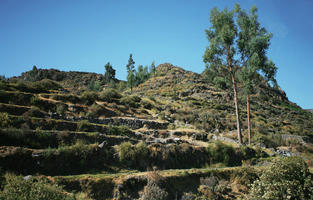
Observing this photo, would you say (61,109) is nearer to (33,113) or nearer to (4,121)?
(33,113)

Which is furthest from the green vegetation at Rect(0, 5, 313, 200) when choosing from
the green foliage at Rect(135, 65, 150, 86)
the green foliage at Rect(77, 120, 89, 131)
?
the green foliage at Rect(135, 65, 150, 86)

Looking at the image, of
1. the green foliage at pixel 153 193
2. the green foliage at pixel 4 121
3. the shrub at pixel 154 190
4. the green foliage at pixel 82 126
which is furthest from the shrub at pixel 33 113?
the green foliage at pixel 153 193

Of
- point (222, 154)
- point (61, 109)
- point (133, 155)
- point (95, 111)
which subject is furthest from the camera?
point (95, 111)

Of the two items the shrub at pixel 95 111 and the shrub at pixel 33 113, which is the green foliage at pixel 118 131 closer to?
the shrub at pixel 95 111

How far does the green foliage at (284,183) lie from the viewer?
10.5m

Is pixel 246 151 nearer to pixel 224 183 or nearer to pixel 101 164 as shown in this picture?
pixel 224 183

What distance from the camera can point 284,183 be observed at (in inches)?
424

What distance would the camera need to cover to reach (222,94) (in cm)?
7150

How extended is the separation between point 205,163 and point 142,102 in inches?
825

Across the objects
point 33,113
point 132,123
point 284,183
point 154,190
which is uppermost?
point 33,113

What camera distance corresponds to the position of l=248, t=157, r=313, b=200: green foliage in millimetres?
10500

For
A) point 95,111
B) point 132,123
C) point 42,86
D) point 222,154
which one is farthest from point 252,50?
point 42,86

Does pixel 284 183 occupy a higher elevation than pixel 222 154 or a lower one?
lower

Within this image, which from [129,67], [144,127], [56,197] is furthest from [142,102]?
[129,67]
